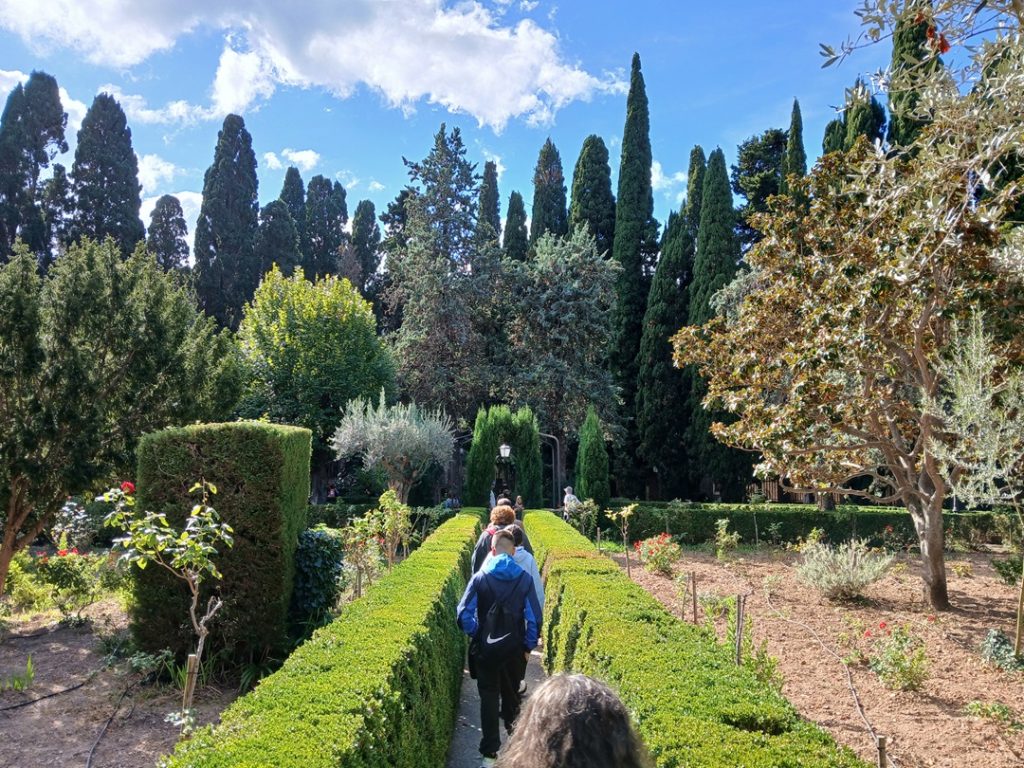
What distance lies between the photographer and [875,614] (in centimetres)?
834

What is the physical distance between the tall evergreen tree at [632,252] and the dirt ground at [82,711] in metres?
22.7

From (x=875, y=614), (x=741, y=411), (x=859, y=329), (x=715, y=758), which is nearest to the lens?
(x=715, y=758)

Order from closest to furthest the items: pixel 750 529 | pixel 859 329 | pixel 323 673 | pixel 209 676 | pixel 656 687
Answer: pixel 656 687 < pixel 323 673 < pixel 209 676 < pixel 859 329 < pixel 750 529

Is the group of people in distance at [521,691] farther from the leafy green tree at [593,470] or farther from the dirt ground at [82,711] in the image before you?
the leafy green tree at [593,470]

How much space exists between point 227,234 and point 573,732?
32.7m

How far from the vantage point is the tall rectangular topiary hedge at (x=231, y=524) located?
6.12 metres

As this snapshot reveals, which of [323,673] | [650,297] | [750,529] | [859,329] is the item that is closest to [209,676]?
[323,673]

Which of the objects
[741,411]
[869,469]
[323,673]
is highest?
[741,411]

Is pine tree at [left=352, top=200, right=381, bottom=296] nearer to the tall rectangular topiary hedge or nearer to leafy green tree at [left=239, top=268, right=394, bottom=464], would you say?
leafy green tree at [left=239, top=268, right=394, bottom=464]

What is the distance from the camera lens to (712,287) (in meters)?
25.6

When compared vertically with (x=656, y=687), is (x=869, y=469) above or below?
above

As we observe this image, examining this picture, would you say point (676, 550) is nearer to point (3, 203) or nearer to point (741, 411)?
point (741, 411)

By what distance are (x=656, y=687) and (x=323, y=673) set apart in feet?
5.17

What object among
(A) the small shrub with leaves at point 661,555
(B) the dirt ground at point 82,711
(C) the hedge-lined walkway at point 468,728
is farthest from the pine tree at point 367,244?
(C) the hedge-lined walkway at point 468,728
